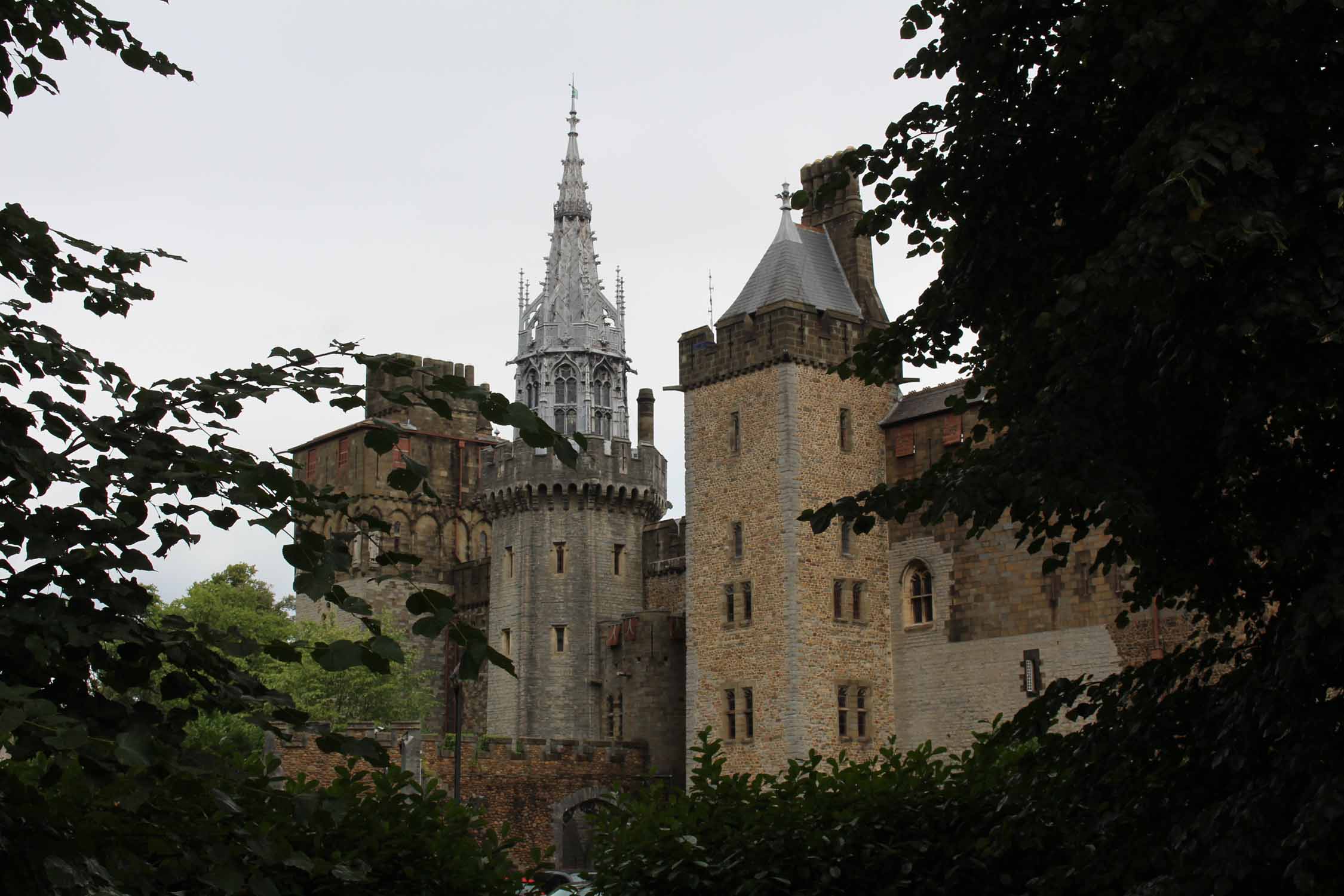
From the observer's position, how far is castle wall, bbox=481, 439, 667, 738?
173 feet

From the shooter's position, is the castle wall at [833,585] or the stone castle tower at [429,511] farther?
the stone castle tower at [429,511]

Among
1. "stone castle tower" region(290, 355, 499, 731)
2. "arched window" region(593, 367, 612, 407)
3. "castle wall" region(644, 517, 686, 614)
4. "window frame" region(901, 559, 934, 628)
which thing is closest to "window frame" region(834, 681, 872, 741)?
"window frame" region(901, 559, 934, 628)

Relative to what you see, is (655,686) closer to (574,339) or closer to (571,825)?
(571,825)

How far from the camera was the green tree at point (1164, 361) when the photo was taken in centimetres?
963

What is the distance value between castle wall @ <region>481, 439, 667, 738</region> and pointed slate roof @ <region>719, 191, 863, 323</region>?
1172 centimetres

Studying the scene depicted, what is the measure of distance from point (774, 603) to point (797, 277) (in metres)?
8.92

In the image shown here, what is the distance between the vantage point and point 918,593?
4150 centimetres

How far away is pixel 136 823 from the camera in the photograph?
6684 millimetres

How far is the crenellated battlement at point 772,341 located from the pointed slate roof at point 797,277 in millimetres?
405

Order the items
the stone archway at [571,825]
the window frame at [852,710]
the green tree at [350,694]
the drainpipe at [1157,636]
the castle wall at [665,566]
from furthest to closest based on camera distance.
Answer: the green tree at [350,694], the castle wall at [665,566], the stone archway at [571,825], the window frame at [852,710], the drainpipe at [1157,636]

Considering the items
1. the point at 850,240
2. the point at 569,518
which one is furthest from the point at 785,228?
the point at 569,518

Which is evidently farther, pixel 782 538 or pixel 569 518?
pixel 569 518

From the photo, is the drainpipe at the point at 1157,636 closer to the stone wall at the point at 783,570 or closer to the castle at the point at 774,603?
the castle at the point at 774,603

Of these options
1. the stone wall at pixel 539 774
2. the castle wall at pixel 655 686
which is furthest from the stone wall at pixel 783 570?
the stone wall at pixel 539 774
